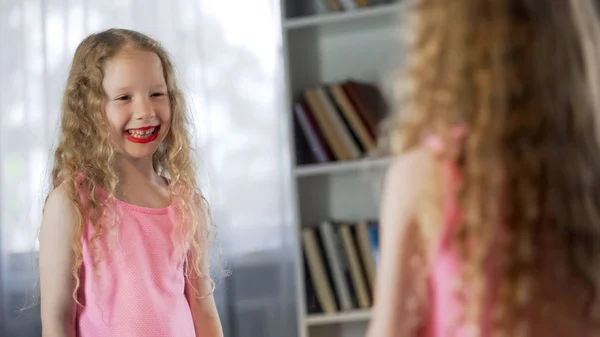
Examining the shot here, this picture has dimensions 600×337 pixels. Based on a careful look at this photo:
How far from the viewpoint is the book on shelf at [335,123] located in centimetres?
265

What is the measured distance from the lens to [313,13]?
112 inches

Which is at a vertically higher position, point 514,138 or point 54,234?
point 514,138

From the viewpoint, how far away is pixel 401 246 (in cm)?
93

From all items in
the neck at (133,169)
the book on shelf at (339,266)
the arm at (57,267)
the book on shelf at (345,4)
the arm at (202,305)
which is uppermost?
the book on shelf at (345,4)

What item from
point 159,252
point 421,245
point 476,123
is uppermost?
point 476,123

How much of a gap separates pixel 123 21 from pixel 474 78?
7.79ft

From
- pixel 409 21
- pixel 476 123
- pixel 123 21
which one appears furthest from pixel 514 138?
pixel 123 21

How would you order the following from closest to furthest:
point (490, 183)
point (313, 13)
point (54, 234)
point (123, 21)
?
point (490, 183) → point (54, 234) → point (313, 13) → point (123, 21)

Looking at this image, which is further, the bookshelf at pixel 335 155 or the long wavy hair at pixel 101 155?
the bookshelf at pixel 335 155

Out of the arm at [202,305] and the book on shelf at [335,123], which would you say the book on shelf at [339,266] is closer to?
the book on shelf at [335,123]

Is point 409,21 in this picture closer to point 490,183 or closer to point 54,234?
point 490,183

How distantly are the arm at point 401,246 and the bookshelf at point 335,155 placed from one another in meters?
1.61

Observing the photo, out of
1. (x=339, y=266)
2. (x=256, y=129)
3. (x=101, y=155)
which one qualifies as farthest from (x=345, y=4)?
(x=101, y=155)

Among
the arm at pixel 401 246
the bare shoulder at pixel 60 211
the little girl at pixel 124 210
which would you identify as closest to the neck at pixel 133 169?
the little girl at pixel 124 210
